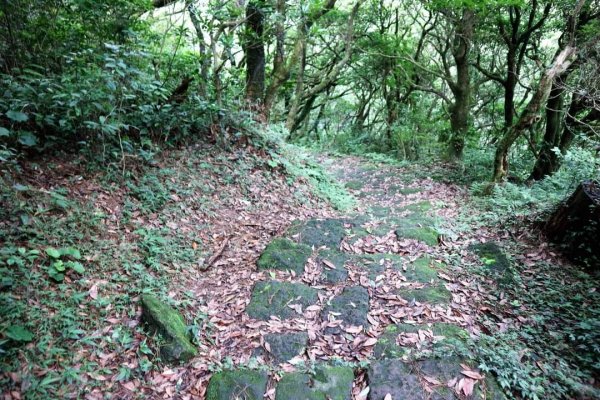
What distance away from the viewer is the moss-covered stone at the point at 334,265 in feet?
15.3

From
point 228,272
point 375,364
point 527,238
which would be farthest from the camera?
point 527,238

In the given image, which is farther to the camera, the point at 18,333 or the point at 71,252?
the point at 71,252

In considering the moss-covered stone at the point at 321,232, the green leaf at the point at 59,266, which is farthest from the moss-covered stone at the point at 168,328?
the moss-covered stone at the point at 321,232

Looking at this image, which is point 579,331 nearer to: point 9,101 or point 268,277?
point 268,277

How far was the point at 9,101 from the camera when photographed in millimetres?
4465

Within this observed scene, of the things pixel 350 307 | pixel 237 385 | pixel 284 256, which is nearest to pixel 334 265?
pixel 284 256

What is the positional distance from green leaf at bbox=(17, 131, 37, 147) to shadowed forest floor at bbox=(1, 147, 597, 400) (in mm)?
357

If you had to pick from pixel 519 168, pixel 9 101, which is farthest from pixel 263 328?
pixel 519 168

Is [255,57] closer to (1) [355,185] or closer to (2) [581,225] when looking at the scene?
(1) [355,185]

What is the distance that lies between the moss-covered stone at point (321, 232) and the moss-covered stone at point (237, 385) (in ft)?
7.90

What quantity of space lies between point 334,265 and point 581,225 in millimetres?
3420

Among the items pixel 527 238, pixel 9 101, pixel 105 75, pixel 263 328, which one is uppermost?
pixel 105 75

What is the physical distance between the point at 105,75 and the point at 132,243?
231 centimetres

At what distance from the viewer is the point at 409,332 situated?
370 cm
